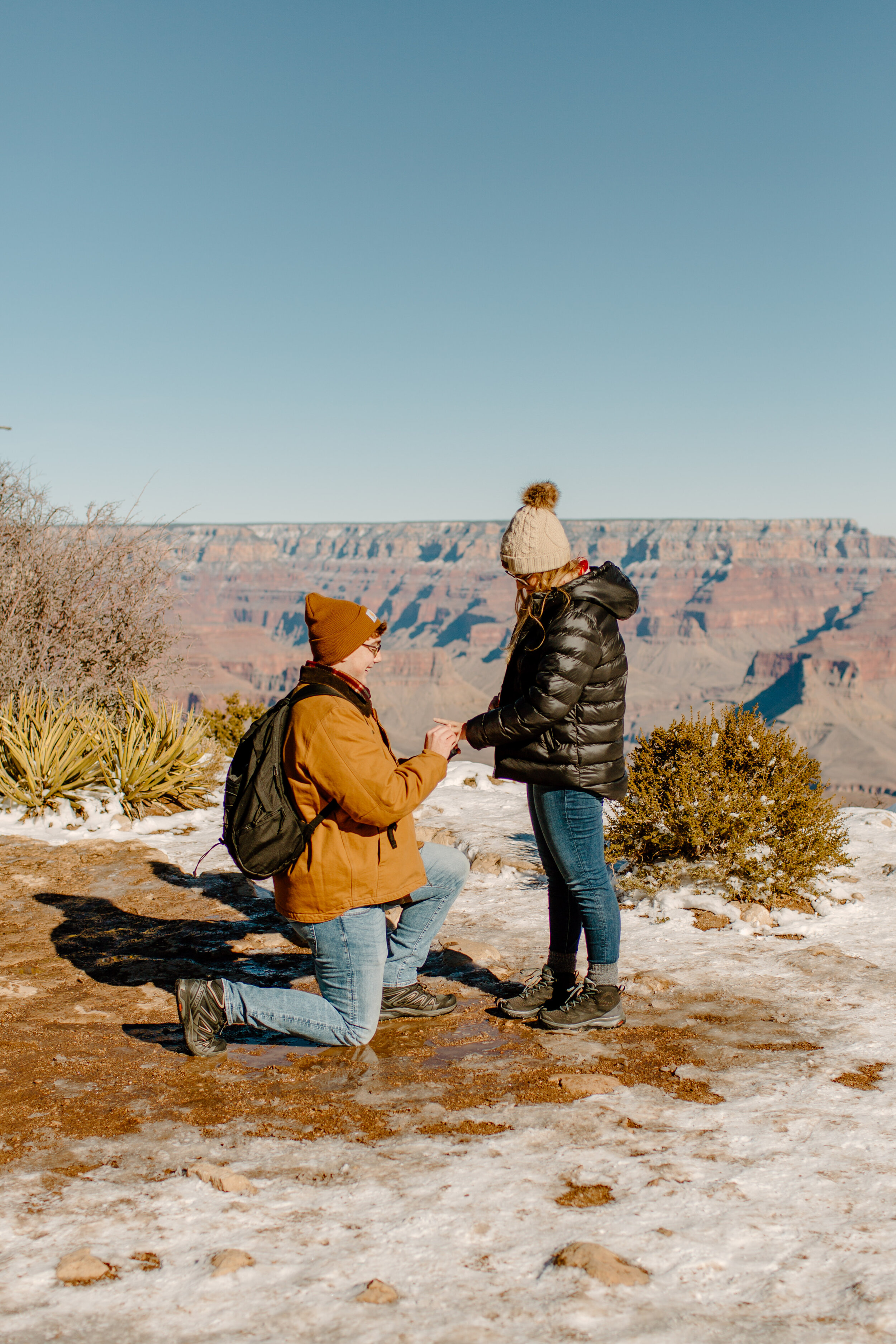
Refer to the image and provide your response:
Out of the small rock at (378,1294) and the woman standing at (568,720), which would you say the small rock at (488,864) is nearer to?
the woman standing at (568,720)

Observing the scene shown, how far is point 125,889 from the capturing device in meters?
6.60

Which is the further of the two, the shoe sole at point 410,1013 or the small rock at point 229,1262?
the shoe sole at point 410,1013

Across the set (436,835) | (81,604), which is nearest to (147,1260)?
(436,835)

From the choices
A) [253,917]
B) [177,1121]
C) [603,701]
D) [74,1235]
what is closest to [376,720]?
[603,701]

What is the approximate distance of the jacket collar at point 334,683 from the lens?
3.46 metres

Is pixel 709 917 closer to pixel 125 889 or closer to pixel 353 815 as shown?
pixel 353 815

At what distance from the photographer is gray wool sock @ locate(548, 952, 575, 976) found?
13.8 ft

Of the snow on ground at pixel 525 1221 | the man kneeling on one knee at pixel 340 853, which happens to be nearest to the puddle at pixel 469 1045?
the snow on ground at pixel 525 1221

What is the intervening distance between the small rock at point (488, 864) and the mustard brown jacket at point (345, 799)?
11.0 feet

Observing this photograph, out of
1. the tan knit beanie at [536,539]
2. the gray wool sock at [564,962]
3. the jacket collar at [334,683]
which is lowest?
the gray wool sock at [564,962]

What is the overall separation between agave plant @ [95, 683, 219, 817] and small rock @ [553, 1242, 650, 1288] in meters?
6.84

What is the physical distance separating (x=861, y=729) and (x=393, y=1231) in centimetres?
21533

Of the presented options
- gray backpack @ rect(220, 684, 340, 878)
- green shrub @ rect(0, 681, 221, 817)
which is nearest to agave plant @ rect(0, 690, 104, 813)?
green shrub @ rect(0, 681, 221, 817)

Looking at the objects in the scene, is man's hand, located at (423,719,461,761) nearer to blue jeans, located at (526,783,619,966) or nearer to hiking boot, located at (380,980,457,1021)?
blue jeans, located at (526,783,619,966)
